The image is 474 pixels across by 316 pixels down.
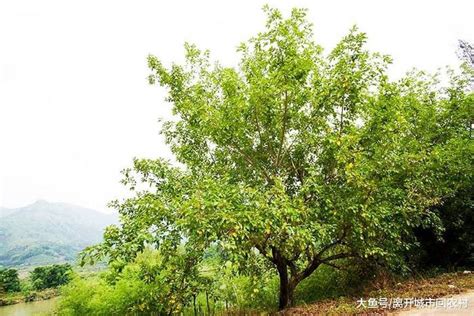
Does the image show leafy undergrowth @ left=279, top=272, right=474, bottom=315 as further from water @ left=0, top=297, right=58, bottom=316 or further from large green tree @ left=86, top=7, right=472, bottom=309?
water @ left=0, top=297, right=58, bottom=316

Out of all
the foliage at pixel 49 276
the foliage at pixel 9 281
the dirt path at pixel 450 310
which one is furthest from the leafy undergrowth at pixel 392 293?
the foliage at pixel 9 281

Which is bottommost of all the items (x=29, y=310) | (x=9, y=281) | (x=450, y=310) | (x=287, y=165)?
(x=29, y=310)

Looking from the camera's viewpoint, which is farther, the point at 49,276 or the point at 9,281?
the point at 49,276

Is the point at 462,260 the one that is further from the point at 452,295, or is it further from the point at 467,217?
the point at 452,295

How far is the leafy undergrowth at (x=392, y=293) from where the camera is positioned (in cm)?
713

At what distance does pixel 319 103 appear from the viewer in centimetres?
843

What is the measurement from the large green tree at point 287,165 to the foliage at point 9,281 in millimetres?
43218

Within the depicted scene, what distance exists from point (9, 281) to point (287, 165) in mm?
45844

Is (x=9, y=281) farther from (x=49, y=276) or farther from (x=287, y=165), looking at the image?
(x=287, y=165)

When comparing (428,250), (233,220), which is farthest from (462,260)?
(233,220)

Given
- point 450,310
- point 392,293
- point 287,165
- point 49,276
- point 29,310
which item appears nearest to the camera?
point 450,310

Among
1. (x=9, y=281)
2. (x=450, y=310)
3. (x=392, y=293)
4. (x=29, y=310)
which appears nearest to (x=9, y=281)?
(x=9, y=281)

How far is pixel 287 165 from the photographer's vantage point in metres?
9.56

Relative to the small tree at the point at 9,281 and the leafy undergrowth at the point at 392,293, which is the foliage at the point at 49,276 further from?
the leafy undergrowth at the point at 392,293
